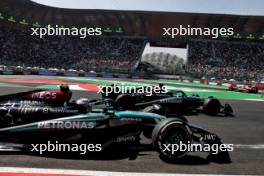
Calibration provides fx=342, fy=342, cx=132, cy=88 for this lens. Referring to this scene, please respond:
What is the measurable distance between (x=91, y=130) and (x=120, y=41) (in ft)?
172

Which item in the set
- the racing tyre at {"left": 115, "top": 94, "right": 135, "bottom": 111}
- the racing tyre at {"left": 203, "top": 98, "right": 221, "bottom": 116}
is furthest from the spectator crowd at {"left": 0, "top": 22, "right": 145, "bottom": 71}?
the racing tyre at {"left": 115, "top": 94, "right": 135, "bottom": 111}

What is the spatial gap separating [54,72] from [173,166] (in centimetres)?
3609

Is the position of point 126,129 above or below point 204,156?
above

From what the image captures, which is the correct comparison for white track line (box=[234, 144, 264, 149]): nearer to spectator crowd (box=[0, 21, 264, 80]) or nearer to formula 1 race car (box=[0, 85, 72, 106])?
formula 1 race car (box=[0, 85, 72, 106])

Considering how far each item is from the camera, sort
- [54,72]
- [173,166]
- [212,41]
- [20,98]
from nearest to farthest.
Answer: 1. [173,166]
2. [20,98]
3. [54,72]
4. [212,41]

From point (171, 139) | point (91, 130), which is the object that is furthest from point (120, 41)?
point (171, 139)

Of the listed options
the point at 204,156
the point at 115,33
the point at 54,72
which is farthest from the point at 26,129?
the point at 115,33

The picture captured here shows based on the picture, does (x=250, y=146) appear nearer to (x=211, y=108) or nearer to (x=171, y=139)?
(x=171, y=139)

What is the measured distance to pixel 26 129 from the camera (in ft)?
18.5

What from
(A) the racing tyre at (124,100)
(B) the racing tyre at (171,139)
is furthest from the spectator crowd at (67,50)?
(B) the racing tyre at (171,139)

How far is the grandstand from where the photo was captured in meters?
52.0

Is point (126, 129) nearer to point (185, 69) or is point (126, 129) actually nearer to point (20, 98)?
point (20, 98)

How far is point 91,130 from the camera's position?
19.1 ft

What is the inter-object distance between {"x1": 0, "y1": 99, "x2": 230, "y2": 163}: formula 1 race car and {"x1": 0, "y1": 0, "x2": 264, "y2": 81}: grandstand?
43.7 m
